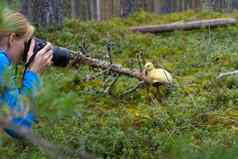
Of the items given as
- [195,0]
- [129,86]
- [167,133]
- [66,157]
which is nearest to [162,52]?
[129,86]

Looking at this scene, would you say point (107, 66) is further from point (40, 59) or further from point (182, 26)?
point (182, 26)

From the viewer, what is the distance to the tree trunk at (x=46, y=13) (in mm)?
10031

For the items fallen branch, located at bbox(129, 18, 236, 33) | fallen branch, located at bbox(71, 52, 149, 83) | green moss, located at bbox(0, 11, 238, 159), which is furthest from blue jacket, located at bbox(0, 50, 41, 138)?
fallen branch, located at bbox(129, 18, 236, 33)

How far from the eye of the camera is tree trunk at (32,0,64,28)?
10.0m

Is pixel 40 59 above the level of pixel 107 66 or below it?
above

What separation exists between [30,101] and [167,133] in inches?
114

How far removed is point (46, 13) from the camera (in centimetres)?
1009

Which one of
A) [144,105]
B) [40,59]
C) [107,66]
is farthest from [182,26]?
[40,59]

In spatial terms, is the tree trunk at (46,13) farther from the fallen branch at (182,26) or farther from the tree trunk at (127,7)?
the tree trunk at (127,7)

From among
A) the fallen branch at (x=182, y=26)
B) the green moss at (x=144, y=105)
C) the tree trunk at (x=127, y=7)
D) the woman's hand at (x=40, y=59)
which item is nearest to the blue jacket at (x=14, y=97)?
the green moss at (x=144, y=105)

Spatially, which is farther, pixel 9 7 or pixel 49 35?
pixel 49 35

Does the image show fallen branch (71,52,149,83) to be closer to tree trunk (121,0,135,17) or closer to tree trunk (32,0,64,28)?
tree trunk (32,0,64,28)

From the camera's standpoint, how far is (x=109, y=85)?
6.45 meters

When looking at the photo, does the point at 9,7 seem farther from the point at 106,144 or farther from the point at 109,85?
the point at 109,85
